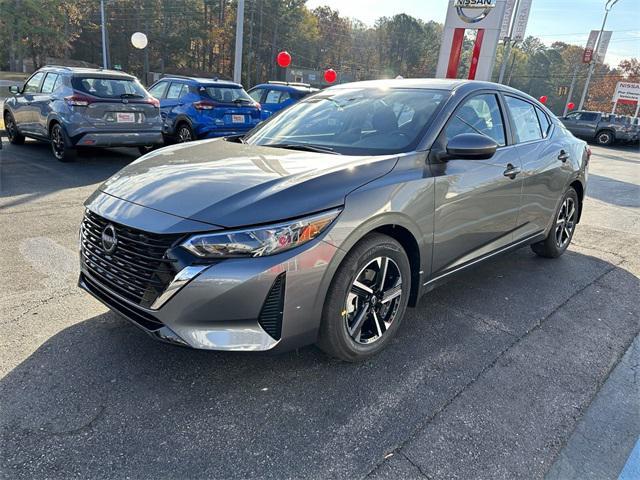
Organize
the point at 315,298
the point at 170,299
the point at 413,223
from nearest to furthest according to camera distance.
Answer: the point at 170,299 < the point at 315,298 < the point at 413,223


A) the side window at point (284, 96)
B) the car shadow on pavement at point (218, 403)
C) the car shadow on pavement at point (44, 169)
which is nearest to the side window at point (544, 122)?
the car shadow on pavement at point (218, 403)

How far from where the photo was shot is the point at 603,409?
8.23 ft

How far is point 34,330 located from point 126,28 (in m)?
67.5

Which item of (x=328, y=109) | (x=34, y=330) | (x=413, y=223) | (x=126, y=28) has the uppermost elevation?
(x=126, y=28)

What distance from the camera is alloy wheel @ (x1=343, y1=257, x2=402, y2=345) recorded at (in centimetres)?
259

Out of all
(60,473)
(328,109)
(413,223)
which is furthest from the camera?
(328,109)

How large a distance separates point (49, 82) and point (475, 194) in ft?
27.1

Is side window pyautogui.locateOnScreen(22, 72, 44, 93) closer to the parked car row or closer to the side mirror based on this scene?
the parked car row

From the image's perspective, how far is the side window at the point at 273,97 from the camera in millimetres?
12031

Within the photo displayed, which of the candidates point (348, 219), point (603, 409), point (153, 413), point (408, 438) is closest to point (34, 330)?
point (153, 413)

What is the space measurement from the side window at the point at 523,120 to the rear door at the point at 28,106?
332 inches

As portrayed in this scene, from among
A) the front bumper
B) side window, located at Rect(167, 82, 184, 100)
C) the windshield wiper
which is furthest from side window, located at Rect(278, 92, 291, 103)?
the front bumper

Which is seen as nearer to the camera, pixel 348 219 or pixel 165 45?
pixel 348 219

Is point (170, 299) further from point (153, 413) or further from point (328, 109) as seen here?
point (328, 109)
